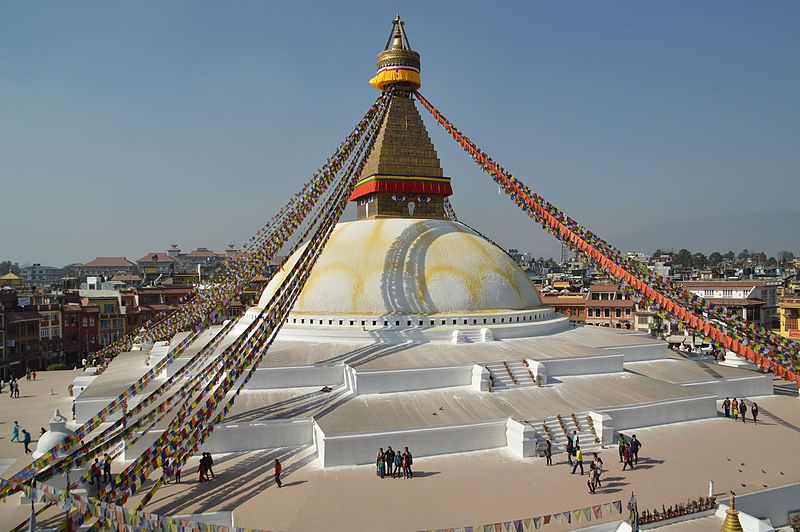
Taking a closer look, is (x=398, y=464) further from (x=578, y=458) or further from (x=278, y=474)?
(x=578, y=458)

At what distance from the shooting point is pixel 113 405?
11.2 metres

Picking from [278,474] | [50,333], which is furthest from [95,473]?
[50,333]

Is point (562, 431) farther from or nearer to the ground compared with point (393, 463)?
A: farther from the ground

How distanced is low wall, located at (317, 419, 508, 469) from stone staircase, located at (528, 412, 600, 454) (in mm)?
733

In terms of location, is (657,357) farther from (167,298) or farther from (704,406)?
(167,298)

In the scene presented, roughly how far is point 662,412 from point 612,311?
24315 mm

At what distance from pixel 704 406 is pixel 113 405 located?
13.1 metres

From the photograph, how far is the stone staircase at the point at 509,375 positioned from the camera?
13.0 m

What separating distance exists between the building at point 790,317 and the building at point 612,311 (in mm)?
7738

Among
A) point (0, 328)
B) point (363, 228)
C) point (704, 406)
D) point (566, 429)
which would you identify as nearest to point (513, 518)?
point (566, 429)

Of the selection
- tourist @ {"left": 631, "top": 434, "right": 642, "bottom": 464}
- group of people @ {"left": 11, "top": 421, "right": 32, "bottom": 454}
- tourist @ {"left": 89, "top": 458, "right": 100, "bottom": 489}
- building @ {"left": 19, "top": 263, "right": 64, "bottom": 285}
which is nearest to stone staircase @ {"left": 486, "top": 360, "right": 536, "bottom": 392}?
tourist @ {"left": 631, "top": 434, "right": 642, "bottom": 464}

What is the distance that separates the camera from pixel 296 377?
13.0 meters

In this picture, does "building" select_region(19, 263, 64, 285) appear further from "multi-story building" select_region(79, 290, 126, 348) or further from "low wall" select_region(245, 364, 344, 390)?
"low wall" select_region(245, 364, 344, 390)

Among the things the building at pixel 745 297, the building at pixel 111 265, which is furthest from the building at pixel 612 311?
the building at pixel 111 265
